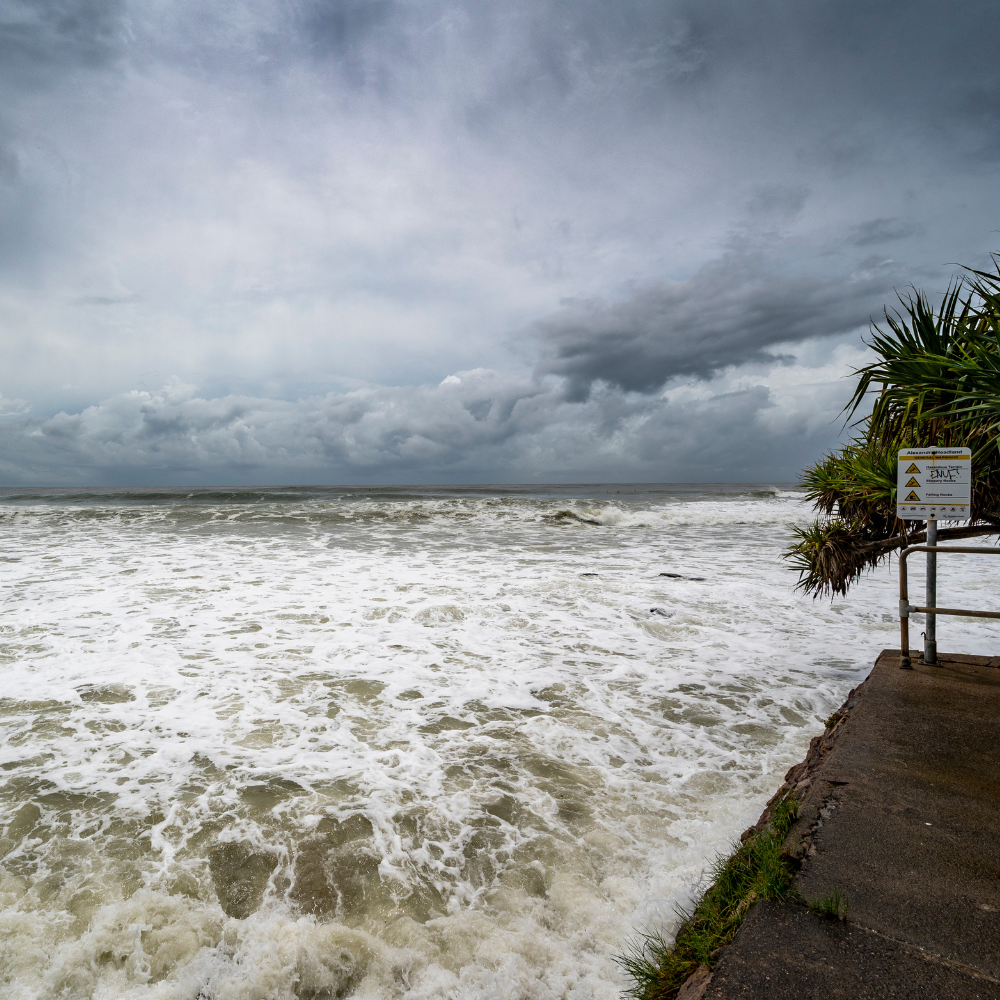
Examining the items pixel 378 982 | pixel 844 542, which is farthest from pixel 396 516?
pixel 378 982

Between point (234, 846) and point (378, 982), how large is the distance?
4.55 feet

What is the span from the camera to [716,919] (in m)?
2.40

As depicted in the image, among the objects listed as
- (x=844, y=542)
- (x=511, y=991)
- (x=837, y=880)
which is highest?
(x=844, y=542)

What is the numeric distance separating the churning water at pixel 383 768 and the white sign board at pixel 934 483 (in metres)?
2.08

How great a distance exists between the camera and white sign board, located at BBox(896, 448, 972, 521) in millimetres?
4352

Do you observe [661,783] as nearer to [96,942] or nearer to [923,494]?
[923,494]

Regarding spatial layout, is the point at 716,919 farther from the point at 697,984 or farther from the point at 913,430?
the point at 913,430

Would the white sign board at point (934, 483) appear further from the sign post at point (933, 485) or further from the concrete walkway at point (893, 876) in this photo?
the concrete walkway at point (893, 876)

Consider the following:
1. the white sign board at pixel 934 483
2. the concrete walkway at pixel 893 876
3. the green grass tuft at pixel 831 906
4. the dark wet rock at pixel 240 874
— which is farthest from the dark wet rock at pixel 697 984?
the white sign board at pixel 934 483

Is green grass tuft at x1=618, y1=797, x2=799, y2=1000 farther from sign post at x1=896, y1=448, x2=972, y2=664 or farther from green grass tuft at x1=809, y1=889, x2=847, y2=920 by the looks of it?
sign post at x1=896, y1=448, x2=972, y2=664

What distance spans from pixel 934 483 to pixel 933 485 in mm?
16

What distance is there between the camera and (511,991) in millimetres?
2545

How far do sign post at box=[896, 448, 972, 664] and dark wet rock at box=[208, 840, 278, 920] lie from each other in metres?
5.03

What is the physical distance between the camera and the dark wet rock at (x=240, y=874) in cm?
303
